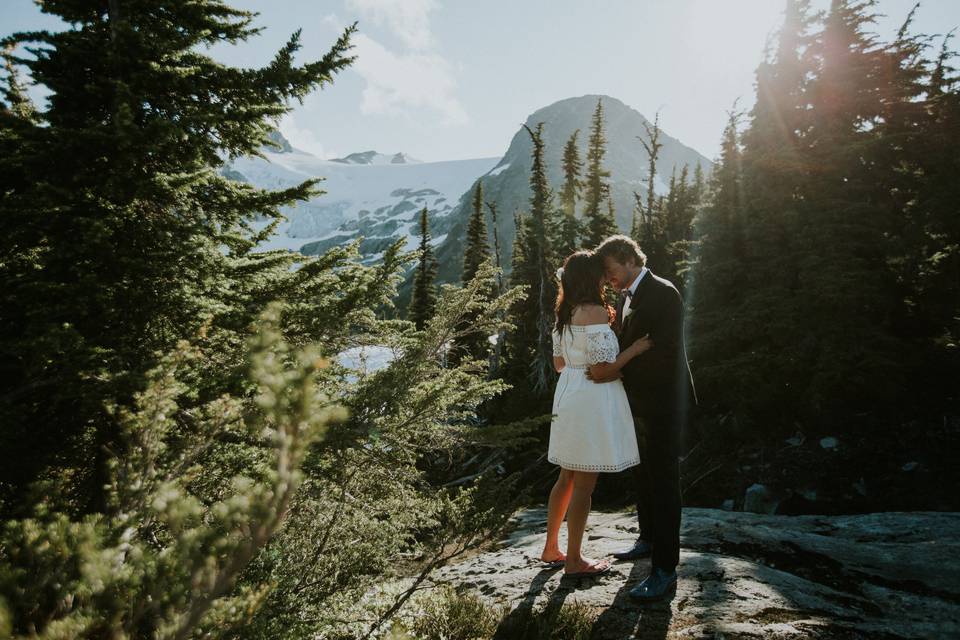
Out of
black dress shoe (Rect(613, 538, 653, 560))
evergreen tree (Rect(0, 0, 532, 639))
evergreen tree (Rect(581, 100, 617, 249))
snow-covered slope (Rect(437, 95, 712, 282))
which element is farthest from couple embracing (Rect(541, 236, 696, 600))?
snow-covered slope (Rect(437, 95, 712, 282))

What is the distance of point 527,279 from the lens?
2709cm

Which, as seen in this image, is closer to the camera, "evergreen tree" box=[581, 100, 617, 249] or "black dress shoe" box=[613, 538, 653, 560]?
"black dress shoe" box=[613, 538, 653, 560]

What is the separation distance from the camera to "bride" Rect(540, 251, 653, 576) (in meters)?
3.88

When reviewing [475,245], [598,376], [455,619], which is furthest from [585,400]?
[475,245]

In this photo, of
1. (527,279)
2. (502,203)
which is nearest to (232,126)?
(527,279)

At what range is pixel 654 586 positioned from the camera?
3.79 metres

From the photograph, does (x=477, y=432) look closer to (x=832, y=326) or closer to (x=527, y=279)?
(x=832, y=326)

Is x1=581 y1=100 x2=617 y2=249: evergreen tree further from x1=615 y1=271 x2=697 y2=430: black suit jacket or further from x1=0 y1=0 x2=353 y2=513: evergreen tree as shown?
x1=0 y1=0 x2=353 y2=513: evergreen tree

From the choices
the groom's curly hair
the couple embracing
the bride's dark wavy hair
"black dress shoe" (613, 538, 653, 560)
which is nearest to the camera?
the couple embracing

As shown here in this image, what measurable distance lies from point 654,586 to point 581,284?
256cm

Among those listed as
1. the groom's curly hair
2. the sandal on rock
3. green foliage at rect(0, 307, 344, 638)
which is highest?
the groom's curly hair

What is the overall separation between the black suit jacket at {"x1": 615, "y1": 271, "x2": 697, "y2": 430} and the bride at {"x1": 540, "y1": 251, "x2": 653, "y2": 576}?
0.13 metres

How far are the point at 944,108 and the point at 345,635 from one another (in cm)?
1781

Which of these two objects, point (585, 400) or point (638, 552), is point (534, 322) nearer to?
point (638, 552)
